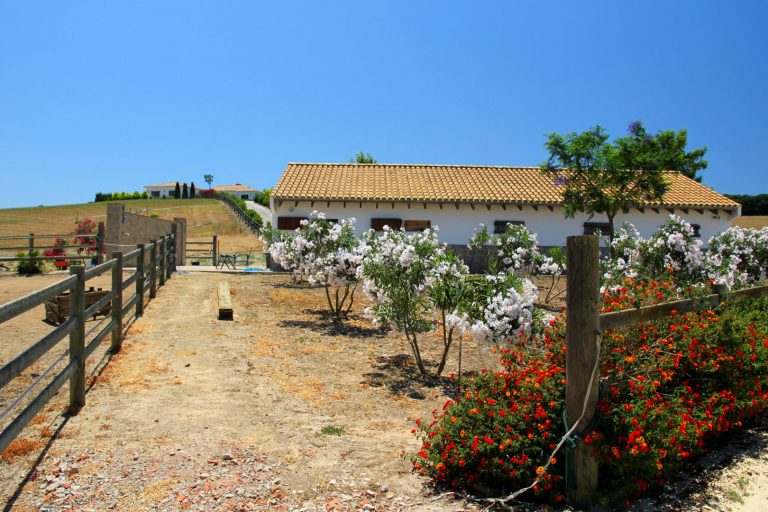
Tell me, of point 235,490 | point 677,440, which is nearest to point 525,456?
point 677,440

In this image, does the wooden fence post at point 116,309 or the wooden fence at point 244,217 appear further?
the wooden fence at point 244,217

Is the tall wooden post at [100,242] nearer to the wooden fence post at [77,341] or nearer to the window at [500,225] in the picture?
the window at [500,225]

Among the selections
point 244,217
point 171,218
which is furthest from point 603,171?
point 171,218

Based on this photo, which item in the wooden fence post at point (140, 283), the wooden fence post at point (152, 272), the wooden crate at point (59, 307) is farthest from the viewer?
the wooden fence post at point (152, 272)

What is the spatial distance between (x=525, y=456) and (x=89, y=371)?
484 cm

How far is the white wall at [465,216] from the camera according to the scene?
2448cm

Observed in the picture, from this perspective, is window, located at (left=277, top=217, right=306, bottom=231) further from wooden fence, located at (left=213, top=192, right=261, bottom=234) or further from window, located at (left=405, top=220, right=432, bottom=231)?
wooden fence, located at (left=213, top=192, right=261, bottom=234)

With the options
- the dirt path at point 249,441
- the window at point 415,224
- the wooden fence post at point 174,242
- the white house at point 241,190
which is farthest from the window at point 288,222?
the white house at point 241,190

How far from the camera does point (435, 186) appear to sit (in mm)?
26219

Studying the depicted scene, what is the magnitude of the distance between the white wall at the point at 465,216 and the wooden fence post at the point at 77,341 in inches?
746

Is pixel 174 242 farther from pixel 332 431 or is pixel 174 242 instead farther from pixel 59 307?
pixel 332 431

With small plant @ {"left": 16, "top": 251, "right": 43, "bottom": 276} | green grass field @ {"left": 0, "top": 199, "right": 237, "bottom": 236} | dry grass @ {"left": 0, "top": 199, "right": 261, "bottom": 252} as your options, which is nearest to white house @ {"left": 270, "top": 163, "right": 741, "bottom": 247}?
small plant @ {"left": 16, "top": 251, "right": 43, "bottom": 276}

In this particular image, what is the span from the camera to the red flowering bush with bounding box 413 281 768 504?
163 inches

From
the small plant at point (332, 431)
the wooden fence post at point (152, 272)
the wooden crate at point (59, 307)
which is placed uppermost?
the wooden fence post at point (152, 272)
